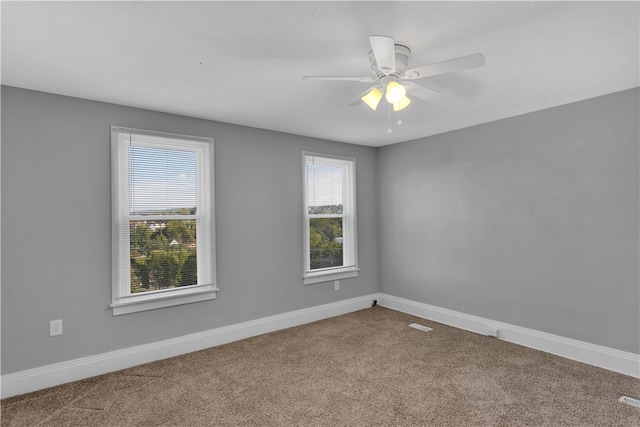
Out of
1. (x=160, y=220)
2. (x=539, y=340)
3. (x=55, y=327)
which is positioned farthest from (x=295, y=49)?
(x=539, y=340)

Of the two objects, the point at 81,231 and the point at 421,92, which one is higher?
the point at 421,92

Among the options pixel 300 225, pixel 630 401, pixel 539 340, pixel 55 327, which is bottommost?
pixel 630 401

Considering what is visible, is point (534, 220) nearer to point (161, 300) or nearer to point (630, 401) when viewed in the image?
point (630, 401)

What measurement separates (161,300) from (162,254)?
0.43 metres

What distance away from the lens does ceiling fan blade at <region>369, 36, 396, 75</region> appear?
170cm

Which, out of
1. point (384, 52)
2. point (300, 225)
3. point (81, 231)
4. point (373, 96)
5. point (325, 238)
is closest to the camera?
point (384, 52)

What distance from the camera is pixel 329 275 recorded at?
4.59 meters

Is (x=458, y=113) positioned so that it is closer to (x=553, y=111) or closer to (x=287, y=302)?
(x=553, y=111)

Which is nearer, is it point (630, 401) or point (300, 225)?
point (630, 401)

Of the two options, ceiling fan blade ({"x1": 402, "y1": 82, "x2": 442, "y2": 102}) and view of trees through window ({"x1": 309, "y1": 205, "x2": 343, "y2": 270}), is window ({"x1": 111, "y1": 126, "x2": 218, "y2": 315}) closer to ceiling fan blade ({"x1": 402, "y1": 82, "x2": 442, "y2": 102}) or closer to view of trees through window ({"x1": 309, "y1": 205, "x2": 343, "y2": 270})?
view of trees through window ({"x1": 309, "y1": 205, "x2": 343, "y2": 270})

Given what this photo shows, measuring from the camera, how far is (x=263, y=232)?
403 cm

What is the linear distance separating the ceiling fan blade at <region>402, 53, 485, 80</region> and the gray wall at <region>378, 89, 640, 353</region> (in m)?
2.01

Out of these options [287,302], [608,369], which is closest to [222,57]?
[287,302]

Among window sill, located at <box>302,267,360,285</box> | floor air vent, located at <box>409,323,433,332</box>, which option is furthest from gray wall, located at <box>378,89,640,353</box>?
window sill, located at <box>302,267,360,285</box>
